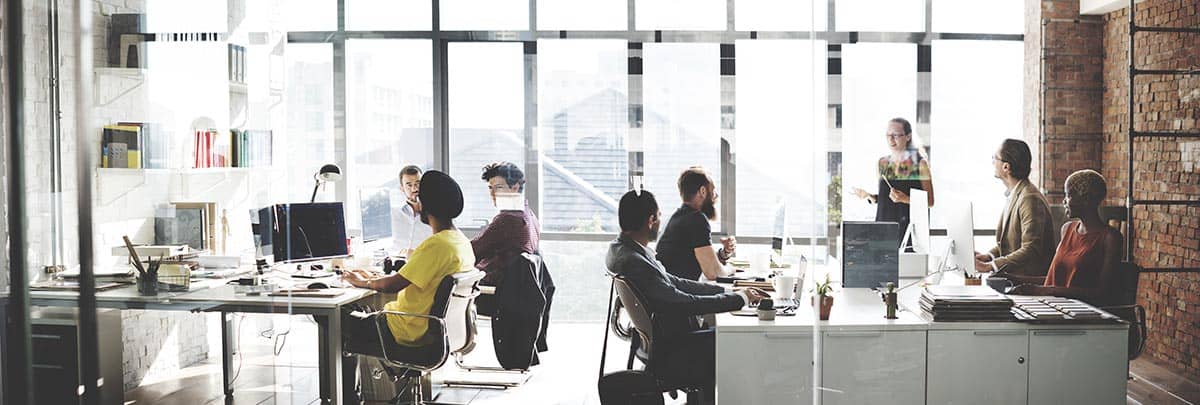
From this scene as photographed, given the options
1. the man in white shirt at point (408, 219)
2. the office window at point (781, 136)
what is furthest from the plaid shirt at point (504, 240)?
the office window at point (781, 136)

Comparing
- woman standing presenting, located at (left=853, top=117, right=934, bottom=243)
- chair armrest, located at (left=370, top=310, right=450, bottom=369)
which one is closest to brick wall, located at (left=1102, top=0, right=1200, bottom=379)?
woman standing presenting, located at (left=853, top=117, right=934, bottom=243)

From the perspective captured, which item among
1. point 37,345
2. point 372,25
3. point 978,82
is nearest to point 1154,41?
point 978,82

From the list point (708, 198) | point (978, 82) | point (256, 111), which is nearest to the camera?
point (978, 82)

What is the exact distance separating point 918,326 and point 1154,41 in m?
0.96

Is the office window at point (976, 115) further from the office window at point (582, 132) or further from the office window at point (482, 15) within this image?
the office window at point (482, 15)

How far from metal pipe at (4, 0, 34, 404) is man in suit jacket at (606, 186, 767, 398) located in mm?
1926

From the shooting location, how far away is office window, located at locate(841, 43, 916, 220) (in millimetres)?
2305

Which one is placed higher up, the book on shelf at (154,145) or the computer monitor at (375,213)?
the book on shelf at (154,145)

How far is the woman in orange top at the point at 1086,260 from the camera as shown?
2225 mm

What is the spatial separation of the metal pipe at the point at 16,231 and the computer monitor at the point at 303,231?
2.45ft

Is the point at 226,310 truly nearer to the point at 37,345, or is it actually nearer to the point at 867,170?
the point at 37,345

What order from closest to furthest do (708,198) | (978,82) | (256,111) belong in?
(978,82), (708,198), (256,111)

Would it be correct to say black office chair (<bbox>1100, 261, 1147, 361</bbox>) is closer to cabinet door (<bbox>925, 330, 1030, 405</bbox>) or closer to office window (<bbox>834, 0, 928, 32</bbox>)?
cabinet door (<bbox>925, 330, 1030, 405</bbox>)

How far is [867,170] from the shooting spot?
236 cm
